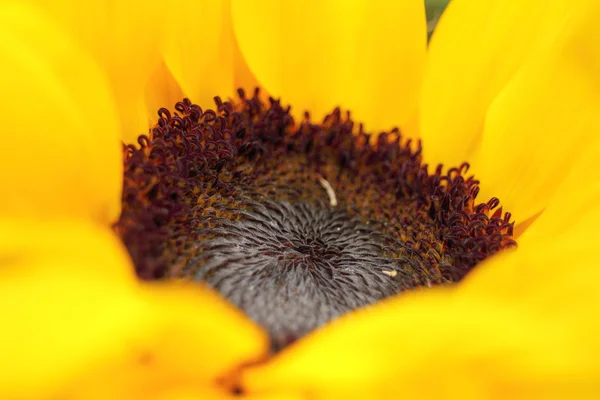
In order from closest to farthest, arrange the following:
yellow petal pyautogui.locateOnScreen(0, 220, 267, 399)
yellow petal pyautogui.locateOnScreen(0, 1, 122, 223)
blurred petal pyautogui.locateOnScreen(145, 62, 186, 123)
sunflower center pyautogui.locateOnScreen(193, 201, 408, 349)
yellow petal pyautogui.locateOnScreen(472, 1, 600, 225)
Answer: yellow petal pyautogui.locateOnScreen(0, 220, 267, 399)
yellow petal pyautogui.locateOnScreen(0, 1, 122, 223)
sunflower center pyautogui.locateOnScreen(193, 201, 408, 349)
yellow petal pyautogui.locateOnScreen(472, 1, 600, 225)
blurred petal pyautogui.locateOnScreen(145, 62, 186, 123)

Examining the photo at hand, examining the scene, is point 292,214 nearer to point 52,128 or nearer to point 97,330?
point 52,128

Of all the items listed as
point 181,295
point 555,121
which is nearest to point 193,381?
point 181,295

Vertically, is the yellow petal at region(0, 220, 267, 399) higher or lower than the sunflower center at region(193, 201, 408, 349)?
lower

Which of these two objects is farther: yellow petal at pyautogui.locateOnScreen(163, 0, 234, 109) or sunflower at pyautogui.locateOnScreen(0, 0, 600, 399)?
yellow petal at pyautogui.locateOnScreen(163, 0, 234, 109)

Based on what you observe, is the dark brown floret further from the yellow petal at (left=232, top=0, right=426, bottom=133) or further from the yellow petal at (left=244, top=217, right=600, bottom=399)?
the yellow petal at (left=244, top=217, right=600, bottom=399)

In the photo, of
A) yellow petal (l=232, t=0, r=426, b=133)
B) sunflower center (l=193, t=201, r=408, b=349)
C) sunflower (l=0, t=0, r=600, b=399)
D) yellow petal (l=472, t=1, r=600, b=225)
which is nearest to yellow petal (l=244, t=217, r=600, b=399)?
sunflower (l=0, t=0, r=600, b=399)

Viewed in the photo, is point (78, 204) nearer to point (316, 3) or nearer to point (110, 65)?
point (110, 65)

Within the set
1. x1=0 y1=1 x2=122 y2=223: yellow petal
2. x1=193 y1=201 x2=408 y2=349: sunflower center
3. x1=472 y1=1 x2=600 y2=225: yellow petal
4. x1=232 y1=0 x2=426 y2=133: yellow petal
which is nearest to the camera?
x1=0 y1=1 x2=122 y2=223: yellow petal

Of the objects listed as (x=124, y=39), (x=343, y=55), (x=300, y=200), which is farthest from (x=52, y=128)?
(x=343, y=55)
